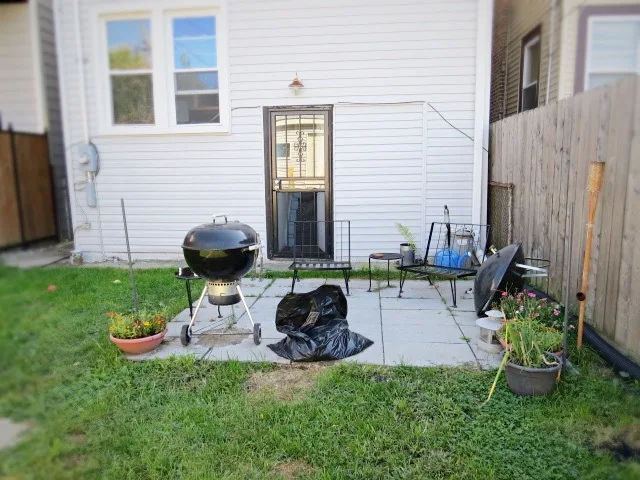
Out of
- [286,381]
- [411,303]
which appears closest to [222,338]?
[286,381]

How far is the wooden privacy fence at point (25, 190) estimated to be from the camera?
0.43 metres

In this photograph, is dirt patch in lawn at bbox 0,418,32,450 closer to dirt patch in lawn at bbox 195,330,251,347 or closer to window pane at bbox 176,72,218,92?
dirt patch in lawn at bbox 195,330,251,347

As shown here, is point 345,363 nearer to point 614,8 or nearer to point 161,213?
point 614,8

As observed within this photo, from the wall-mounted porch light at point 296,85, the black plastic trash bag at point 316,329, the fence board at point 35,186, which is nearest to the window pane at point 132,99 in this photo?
the wall-mounted porch light at point 296,85

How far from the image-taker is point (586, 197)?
10.9ft

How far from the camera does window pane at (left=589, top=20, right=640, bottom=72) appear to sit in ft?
7.74

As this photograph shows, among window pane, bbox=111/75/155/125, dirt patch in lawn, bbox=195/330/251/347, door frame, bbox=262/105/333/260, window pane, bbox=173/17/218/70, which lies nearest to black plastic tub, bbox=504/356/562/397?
dirt patch in lawn, bbox=195/330/251/347

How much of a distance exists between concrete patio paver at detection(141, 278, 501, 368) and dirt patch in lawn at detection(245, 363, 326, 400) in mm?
176

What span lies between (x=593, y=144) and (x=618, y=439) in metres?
2.01

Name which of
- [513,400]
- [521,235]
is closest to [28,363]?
[513,400]

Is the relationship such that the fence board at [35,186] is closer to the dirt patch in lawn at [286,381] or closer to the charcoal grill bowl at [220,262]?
the dirt patch in lawn at [286,381]

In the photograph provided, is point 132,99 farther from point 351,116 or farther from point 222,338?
point 222,338

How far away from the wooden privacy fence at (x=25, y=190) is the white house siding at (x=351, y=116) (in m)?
5.49

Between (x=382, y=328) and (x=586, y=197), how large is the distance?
1.82 m
